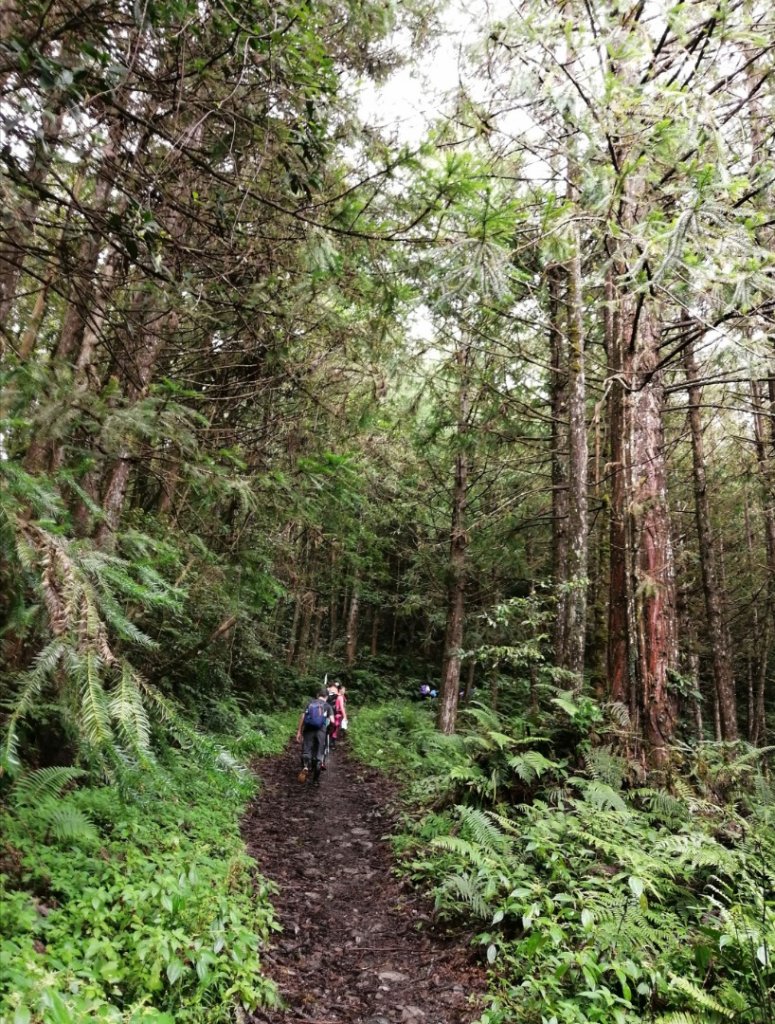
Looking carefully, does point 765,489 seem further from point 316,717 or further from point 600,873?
point 316,717

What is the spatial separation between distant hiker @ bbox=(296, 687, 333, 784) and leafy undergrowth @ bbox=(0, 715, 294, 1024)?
496 centimetres

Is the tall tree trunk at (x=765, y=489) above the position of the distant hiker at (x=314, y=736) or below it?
above

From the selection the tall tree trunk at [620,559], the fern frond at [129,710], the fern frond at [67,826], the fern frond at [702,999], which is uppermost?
the tall tree trunk at [620,559]

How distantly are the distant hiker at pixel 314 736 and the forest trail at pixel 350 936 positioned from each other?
1.93 metres

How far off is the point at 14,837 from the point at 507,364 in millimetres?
9579

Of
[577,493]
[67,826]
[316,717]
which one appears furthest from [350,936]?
[577,493]

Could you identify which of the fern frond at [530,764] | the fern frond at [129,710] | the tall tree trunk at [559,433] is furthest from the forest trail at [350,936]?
the tall tree trunk at [559,433]

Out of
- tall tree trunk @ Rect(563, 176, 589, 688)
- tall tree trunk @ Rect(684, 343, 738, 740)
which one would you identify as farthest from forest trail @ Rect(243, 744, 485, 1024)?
tall tree trunk @ Rect(684, 343, 738, 740)

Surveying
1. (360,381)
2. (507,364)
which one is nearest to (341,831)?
(360,381)

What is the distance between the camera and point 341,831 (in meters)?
7.92

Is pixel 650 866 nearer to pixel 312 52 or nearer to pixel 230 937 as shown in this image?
pixel 230 937

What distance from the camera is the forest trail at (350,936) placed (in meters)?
4.08

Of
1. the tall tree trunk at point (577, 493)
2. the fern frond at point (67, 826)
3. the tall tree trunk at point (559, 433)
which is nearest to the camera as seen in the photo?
the fern frond at point (67, 826)

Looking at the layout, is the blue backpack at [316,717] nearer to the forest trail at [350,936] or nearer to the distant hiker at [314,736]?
the distant hiker at [314,736]
